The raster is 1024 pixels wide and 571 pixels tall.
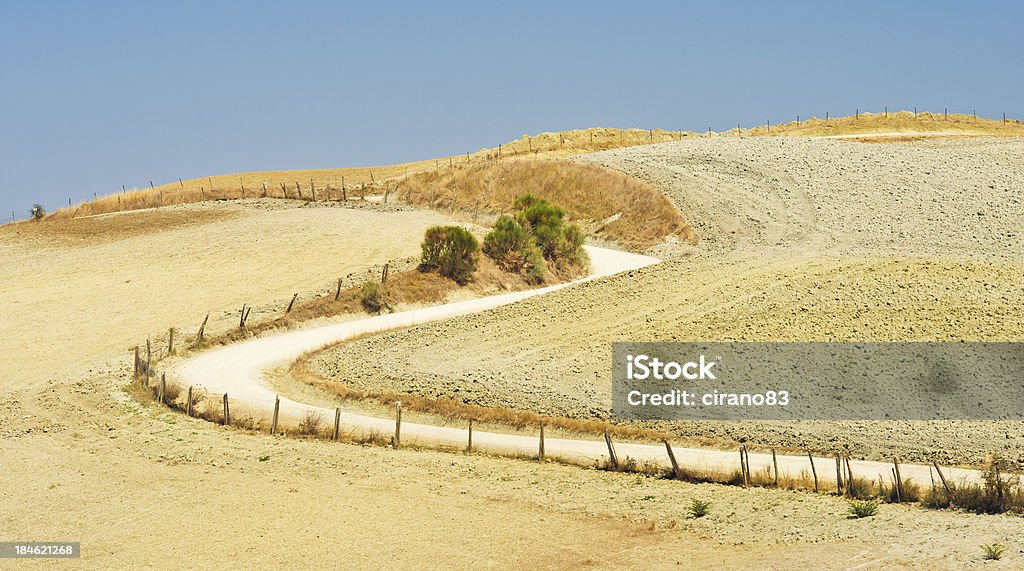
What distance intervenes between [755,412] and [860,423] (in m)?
2.99

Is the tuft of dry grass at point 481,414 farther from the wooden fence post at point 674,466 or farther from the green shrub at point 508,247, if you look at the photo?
the green shrub at point 508,247

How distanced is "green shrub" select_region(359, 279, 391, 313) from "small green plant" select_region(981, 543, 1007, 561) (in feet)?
115

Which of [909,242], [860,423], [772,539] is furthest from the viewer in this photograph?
[909,242]

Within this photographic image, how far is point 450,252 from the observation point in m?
60.1

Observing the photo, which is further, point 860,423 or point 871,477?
point 860,423

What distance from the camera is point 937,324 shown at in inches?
1644

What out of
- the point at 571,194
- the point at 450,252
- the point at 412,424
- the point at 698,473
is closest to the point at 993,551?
the point at 698,473

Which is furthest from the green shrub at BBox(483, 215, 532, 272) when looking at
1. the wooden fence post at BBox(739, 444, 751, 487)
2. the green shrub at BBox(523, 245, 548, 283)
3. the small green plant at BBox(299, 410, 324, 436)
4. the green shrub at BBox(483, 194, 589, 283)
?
the wooden fence post at BBox(739, 444, 751, 487)

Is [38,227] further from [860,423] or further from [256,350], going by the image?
[860,423]

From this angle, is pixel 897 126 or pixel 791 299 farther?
pixel 897 126

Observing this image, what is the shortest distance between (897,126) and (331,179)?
42.3 meters

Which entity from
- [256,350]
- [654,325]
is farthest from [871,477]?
[256,350]

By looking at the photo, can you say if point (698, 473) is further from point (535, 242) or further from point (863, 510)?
point (535, 242)

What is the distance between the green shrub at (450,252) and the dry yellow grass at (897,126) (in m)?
45.3
